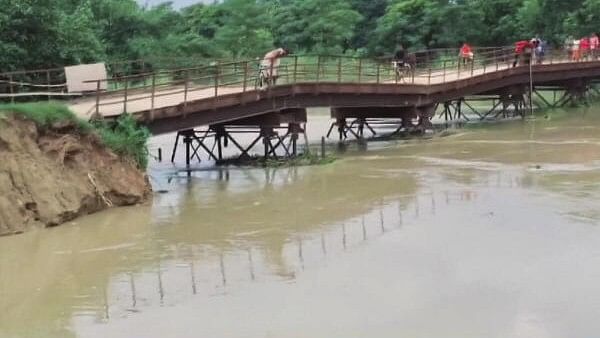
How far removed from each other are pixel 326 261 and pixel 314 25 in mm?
52519

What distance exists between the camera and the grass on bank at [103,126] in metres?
17.4

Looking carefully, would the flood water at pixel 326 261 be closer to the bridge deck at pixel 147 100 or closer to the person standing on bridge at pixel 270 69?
the bridge deck at pixel 147 100

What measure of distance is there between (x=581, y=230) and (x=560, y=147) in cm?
1379

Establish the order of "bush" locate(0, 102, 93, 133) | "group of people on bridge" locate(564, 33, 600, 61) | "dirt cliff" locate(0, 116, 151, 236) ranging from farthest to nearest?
"group of people on bridge" locate(564, 33, 600, 61) < "bush" locate(0, 102, 93, 133) < "dirt cliff" locate(0, 116, 151, 236)

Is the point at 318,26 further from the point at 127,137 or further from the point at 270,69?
the point at 127,137

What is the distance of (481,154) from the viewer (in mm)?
27219

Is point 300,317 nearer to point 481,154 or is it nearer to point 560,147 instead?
point 481,154

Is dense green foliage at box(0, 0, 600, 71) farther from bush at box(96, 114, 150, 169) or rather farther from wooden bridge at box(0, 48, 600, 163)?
bush at box(96, 114, 150, 169)

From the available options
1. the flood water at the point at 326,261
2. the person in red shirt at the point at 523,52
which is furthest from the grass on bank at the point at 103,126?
the person in red shirt at the point at 523,52

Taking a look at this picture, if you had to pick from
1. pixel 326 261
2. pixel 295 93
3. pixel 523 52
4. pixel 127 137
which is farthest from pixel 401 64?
pixel 326 261

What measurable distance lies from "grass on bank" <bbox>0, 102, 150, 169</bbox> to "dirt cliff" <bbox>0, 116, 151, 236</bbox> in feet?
0.43

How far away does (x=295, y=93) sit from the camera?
85.0ft

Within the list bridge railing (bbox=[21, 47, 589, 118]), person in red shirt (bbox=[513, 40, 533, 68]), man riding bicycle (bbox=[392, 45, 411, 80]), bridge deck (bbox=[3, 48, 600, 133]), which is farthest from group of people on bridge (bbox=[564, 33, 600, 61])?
man riding bicycle (bbox=[392, 45, 411, 80])

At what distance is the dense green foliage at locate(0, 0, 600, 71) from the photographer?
44031mm
